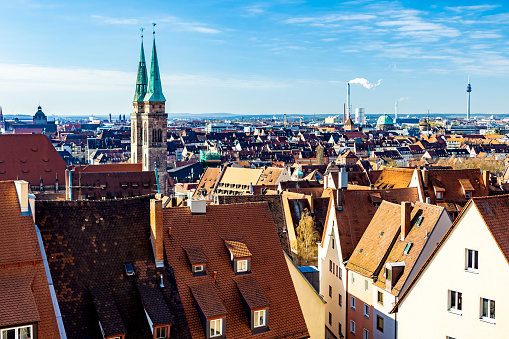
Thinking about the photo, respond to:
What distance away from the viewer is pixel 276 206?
5372 cm

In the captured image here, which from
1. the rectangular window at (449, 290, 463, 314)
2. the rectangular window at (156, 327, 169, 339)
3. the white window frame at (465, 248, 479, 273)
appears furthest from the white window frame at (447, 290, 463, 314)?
the rectangular window at (156, 327, 169, 339)

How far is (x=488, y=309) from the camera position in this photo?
2492 cm

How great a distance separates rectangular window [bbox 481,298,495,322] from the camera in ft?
81.3

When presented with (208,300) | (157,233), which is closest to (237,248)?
(208,300)

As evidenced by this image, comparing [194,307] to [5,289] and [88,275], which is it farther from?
[5,289]

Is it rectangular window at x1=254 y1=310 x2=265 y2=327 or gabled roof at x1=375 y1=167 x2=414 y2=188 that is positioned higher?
gabled roof at x1=375 y1=167 x2=414 y2=188

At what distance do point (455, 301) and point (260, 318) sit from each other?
8.48 m

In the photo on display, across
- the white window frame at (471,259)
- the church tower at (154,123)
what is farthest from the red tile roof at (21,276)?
the church tower at (154,123)

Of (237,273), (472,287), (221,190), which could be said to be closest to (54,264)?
(237,273)

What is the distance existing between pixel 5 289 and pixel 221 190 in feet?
254

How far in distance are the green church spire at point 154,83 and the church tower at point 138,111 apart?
5.18 meters

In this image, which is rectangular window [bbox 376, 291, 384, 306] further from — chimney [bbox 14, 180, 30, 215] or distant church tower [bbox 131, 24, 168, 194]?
distant church tower [bbox 131, 24, 168, 194]

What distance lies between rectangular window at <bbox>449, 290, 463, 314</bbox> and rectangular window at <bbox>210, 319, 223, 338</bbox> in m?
9.97

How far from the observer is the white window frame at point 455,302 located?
26078 mm
